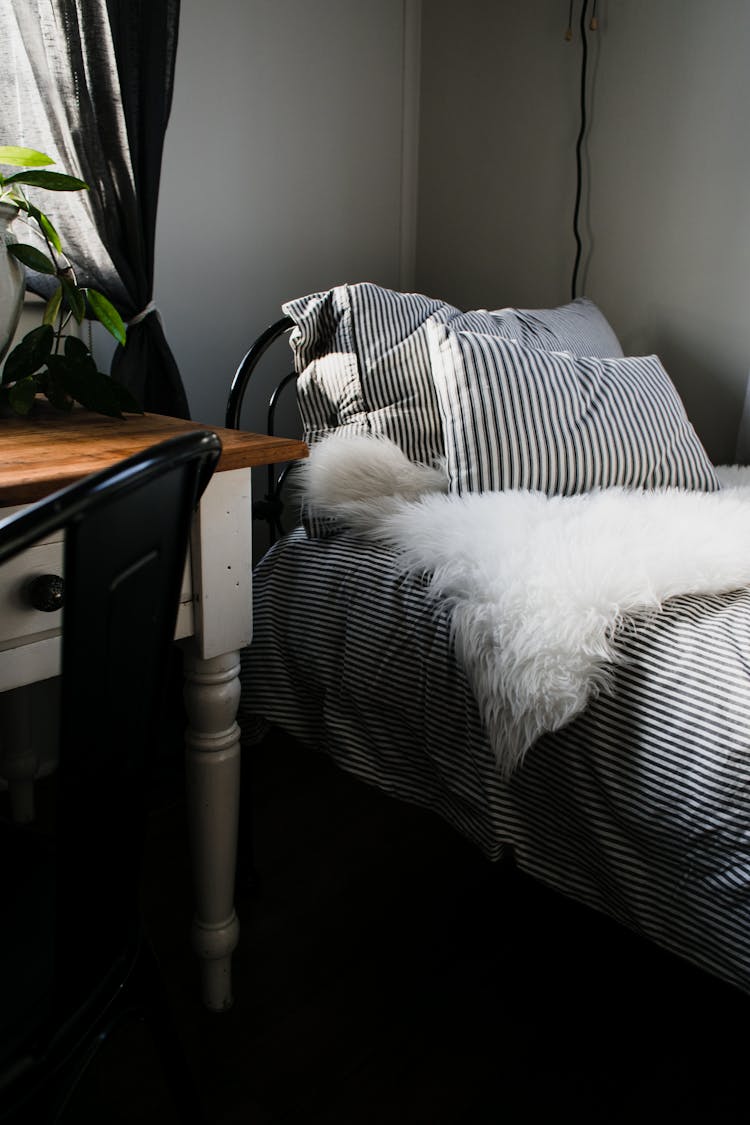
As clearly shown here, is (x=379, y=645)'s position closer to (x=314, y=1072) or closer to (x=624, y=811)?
(x=624, y=811)

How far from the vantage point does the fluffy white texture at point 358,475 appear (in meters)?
1.37

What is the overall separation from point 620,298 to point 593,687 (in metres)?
1.42

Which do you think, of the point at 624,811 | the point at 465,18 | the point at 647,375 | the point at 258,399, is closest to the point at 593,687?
the point at 624,811

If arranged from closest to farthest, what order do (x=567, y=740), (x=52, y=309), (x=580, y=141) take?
1. (x=567, y=740)
2. (x=52, y=309)
3. (x=580, y=141)

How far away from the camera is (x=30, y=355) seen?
1.18 metres

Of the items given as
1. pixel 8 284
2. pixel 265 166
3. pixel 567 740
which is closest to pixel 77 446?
pixel 8 284

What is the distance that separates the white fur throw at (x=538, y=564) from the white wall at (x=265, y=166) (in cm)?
73

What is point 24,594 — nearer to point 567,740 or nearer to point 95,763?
point 95,763

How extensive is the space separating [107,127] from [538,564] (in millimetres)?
1116

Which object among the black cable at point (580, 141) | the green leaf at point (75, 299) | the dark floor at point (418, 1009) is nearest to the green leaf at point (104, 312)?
the green leaf at point (75, 299)

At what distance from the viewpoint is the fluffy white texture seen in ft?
4.51

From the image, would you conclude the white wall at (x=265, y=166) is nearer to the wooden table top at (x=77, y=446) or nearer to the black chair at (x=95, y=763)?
the wooden table top at (x=77, y=446)

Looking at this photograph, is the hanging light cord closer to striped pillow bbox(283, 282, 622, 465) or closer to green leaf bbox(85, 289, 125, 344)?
striped pillow bbox(283, 282, 622, 465)

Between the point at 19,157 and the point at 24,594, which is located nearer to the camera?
the point at 24,594
